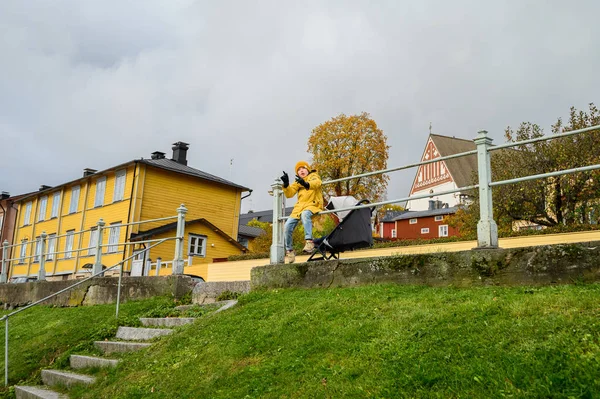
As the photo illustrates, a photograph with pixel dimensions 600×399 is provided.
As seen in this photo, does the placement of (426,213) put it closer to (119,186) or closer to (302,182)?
(119,186)

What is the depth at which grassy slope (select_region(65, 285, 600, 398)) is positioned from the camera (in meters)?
3.20

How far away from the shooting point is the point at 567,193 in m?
16.8

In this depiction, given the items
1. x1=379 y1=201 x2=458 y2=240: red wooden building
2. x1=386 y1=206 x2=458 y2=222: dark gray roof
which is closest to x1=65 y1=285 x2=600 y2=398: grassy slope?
x1=379 y1=201 x2=458 y2=240: red wooden building

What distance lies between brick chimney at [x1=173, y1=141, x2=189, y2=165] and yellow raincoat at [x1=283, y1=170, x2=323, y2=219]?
2663 centimetres

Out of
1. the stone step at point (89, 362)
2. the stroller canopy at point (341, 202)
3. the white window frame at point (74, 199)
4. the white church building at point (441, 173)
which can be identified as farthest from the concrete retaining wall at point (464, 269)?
the white church building at point (441, 173)

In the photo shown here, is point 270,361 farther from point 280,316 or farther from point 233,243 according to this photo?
point 233,243

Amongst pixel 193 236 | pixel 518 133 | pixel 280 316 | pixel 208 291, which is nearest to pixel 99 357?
pixel 208 291

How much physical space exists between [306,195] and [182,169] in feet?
78.9

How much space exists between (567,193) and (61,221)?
29950mm

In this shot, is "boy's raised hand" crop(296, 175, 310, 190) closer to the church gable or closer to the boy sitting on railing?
A: the boy sitting on railing

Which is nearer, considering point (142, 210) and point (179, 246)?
point (179, 246)

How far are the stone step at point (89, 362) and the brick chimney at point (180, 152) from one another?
87.5ft

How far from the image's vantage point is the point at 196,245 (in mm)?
28938

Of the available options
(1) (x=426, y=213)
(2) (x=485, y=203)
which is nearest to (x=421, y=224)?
(1) (x=426, y=213)
